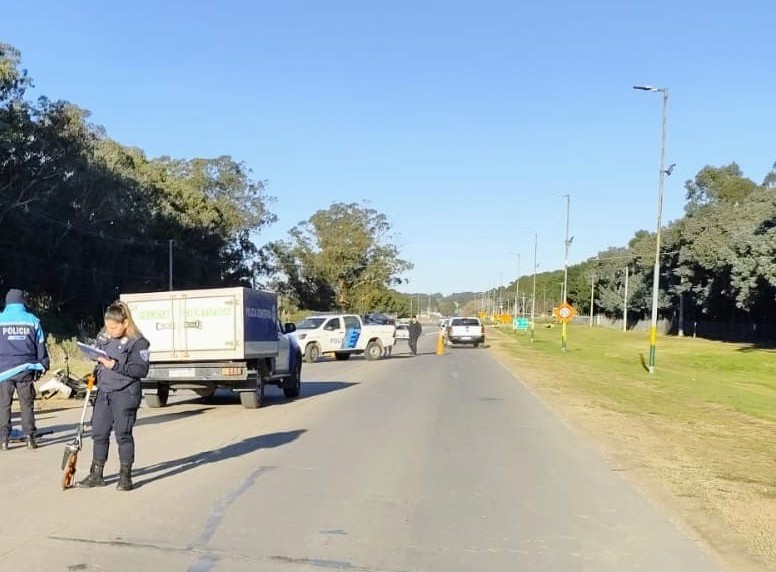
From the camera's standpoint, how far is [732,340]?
77000 millimetres

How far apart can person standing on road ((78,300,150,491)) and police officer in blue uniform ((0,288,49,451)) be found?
290 centimetres

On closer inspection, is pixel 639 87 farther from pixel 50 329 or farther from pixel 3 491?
pixel 50 329

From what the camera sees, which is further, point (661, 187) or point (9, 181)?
point (9, 181)

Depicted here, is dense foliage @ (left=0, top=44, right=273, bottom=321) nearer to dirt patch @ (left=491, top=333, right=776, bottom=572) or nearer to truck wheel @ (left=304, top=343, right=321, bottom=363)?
truck wheel @ (left=304, top=343, right=321, bottom=363)

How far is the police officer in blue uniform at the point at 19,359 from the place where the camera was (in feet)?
34.2

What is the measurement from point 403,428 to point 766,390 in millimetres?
19861

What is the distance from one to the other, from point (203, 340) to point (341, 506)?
8533mm

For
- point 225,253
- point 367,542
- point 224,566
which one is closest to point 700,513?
point 367,542

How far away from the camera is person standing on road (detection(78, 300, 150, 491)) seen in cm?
793

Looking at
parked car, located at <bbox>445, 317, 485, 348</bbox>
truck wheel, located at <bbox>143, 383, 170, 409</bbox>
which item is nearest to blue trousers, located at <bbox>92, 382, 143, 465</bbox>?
truck wheel, located at <bbox>143, 383, 170, 409</bbox>

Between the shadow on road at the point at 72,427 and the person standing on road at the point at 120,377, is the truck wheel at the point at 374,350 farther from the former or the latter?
the person standing on road at the point at 120,377

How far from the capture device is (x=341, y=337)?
117 ft

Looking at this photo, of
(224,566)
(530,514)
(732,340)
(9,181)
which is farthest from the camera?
(732,340)

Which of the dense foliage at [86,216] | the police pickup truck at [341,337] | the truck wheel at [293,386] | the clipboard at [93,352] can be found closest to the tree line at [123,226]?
the dense foliage at [86,216]
